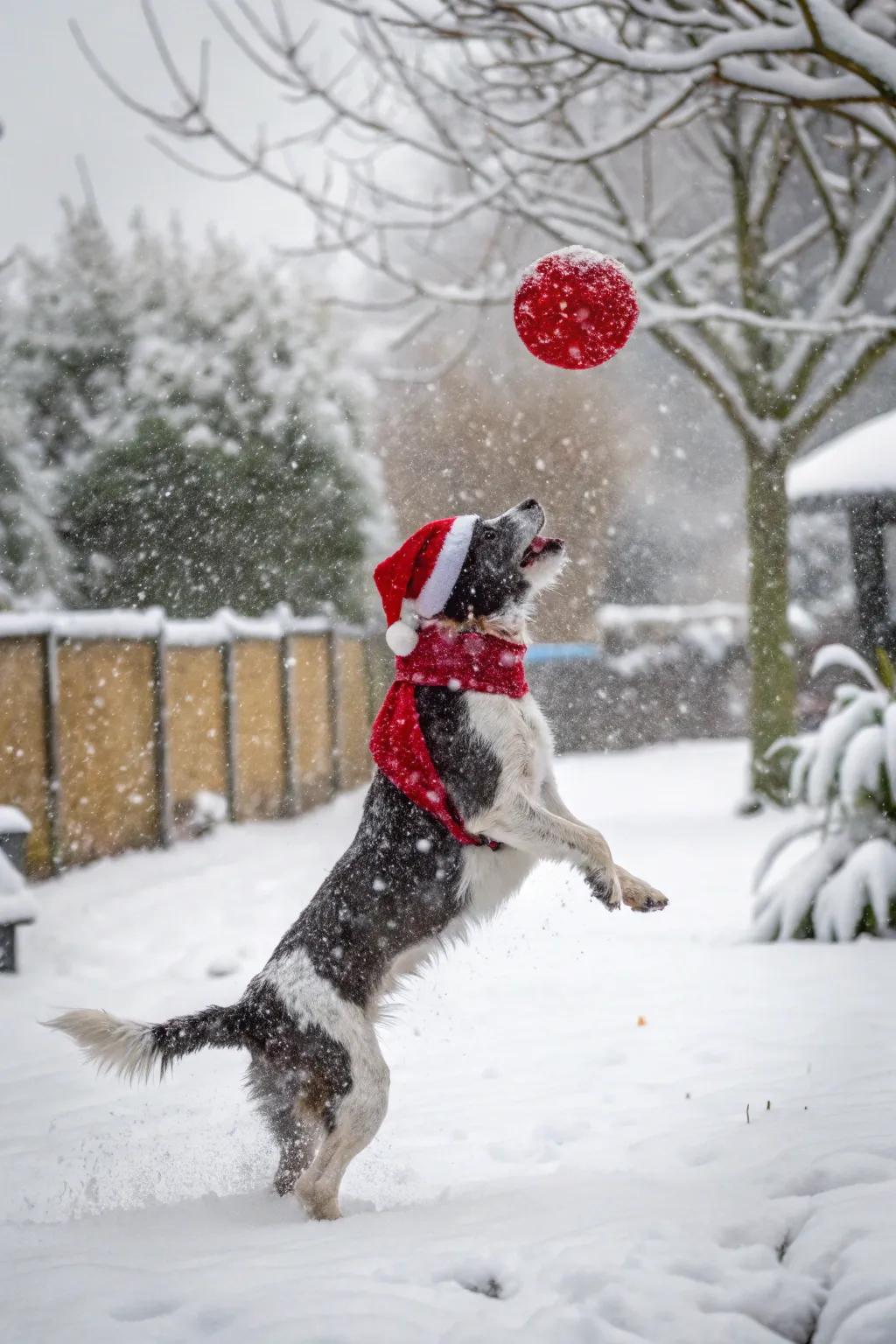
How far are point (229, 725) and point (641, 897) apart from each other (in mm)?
7379

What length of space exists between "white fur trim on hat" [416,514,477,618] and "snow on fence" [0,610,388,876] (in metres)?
5.23

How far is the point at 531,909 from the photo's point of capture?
272 inches

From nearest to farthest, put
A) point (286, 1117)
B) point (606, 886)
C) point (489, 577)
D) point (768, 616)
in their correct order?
point (606, 886) < point (286, 1117) < point (489, 577) < point (768, 616)

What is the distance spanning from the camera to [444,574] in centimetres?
286

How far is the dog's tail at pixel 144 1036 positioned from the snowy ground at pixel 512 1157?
1.23 ft

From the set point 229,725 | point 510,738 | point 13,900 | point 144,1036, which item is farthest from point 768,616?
point 144,1036

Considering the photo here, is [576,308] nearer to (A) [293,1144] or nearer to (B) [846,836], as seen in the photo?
(A) [293,1144]

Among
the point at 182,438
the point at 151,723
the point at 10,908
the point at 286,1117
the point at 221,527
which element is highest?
the point at 182,438

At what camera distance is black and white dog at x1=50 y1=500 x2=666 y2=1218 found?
2.79 m

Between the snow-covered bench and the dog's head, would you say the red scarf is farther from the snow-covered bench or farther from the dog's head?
the snow-covered bench

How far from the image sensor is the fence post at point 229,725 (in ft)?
32.1

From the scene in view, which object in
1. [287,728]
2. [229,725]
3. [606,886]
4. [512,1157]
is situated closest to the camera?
[606,886]

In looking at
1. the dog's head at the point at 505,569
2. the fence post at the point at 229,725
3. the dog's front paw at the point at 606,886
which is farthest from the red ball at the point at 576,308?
the fence post at the point at 229,725

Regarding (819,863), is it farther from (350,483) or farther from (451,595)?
(350,483)
